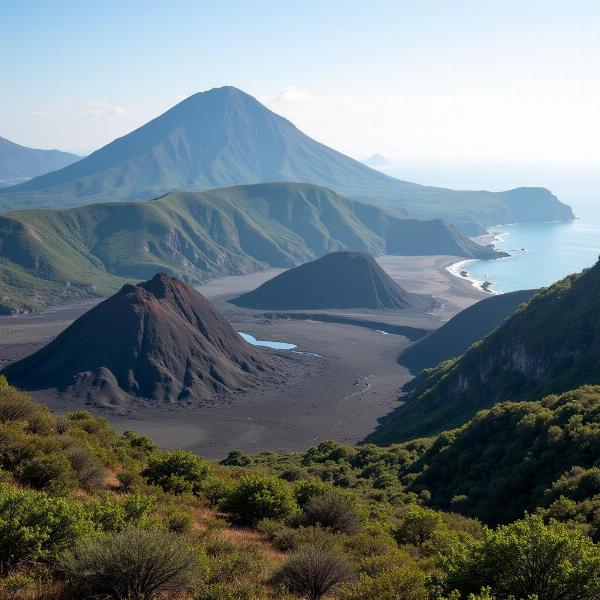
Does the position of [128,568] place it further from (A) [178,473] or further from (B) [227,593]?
(A) [178,473]

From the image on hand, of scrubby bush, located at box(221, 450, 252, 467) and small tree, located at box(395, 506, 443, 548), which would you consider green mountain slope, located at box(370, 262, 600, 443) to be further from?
small tree, located at box(395, 506, 443, 548)

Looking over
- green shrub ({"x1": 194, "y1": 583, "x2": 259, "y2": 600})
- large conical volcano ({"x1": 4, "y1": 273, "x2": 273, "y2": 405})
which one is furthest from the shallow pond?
green shrub ({"x1": 194, "y1": 583, "x2": 259, "y2": 600})

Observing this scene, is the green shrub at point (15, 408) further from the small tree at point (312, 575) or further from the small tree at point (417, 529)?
the small tree at point (417, 529)

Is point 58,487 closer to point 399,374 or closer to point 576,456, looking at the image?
point 576,456

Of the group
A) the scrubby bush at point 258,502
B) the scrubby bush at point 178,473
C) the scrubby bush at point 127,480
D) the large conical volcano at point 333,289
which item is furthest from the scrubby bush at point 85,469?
the large conical volcano at point 333,289

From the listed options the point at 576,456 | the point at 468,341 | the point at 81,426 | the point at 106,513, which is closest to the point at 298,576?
A: the point at 106,513

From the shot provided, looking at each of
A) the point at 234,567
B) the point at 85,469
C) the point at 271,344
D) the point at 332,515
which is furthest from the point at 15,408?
the point at 271,344
